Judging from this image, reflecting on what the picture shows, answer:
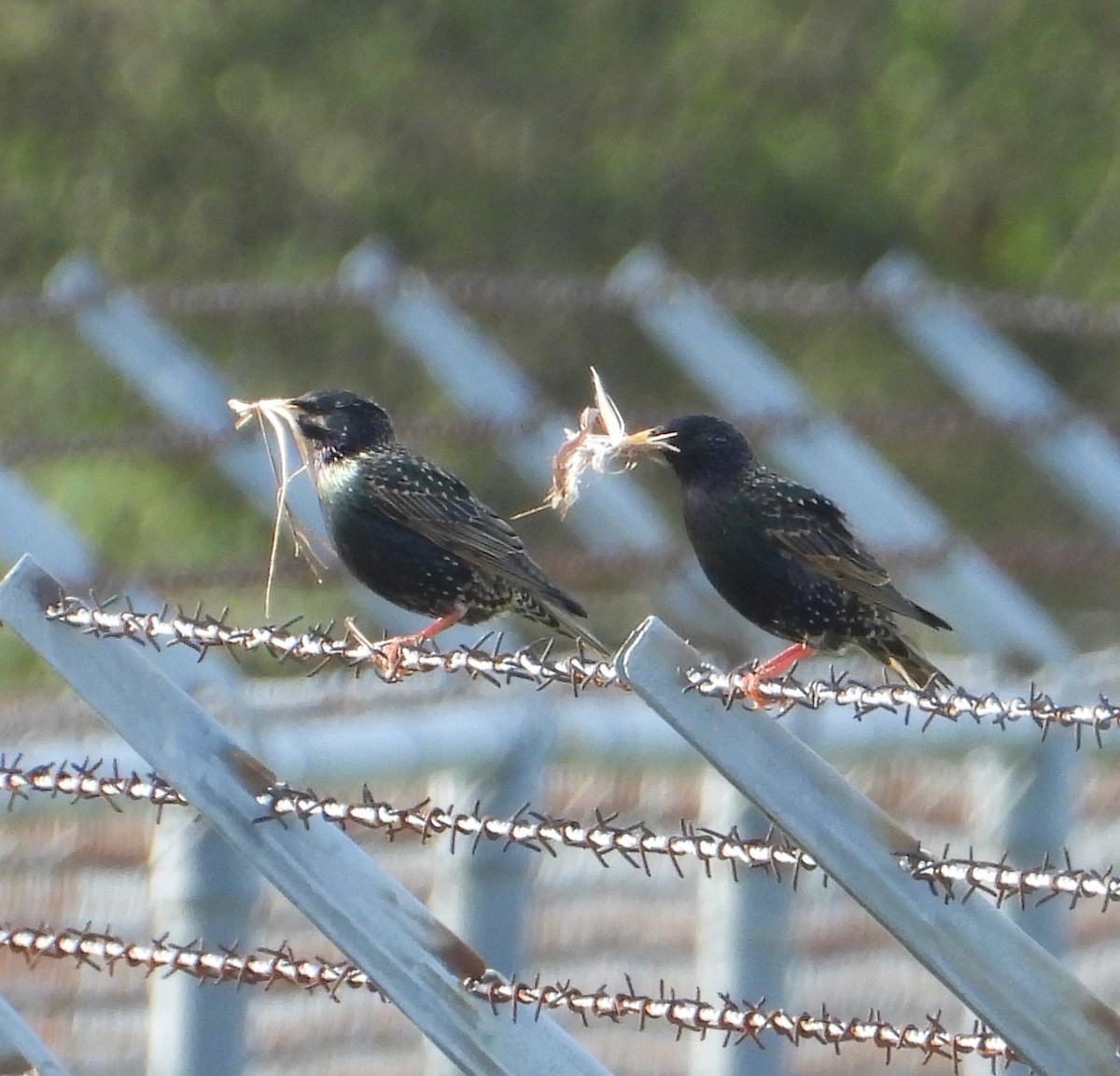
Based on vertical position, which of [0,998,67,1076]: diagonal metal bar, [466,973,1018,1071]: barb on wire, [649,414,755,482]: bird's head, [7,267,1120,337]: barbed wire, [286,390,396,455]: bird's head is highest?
[7,267,1120,337]: barbed wire

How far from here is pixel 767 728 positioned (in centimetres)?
215

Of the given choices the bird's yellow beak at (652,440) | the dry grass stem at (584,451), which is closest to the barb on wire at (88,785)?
the dry grass stem at (584,451)

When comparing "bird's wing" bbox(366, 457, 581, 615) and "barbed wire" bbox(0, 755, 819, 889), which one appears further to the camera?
"bird's wing" bbox(366, 457, 581, 615)

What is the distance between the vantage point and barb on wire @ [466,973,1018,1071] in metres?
2.27

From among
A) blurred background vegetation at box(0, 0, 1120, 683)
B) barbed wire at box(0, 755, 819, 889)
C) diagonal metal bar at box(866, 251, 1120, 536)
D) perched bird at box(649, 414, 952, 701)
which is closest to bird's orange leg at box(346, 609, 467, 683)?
barbed wire at box(0, 755, 819, 889)

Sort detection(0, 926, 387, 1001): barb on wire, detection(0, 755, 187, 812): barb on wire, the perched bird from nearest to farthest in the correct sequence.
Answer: detection(0, 926, 387, 1001): barb on wire < detection(0, 755, 187, 812): barb on wire < the perched bird

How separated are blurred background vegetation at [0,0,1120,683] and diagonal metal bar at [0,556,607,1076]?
13.9 m

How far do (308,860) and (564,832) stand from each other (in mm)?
265

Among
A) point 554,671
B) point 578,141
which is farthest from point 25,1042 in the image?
point 578,141

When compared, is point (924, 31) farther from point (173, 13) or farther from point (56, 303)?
point (56, 303)

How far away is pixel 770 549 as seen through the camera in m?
3.73

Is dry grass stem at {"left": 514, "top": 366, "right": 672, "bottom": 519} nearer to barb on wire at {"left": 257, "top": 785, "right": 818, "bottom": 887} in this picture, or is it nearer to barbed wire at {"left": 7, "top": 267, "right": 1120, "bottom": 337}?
barb on wire at {"left": 257, "top": 785, "right": 818, "bottom": 887}

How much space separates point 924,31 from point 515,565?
14.3 m

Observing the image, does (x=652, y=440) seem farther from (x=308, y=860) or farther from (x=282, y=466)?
(x=308, y=860)
